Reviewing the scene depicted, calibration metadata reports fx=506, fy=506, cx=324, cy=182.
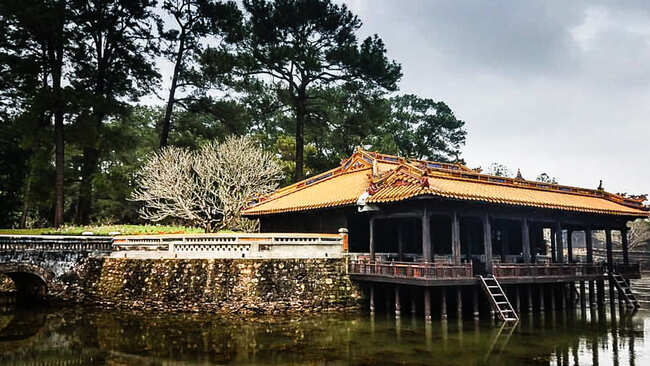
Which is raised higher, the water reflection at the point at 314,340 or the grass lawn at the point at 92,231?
the grass lawn at the point at 92,231

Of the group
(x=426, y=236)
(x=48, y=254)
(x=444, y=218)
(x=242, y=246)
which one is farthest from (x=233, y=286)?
(x=444, y=218)

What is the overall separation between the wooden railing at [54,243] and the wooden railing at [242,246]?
2.29 meters

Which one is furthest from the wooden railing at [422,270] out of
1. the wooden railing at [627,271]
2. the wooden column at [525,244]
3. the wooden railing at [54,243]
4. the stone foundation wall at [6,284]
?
the stone foundation wall at [6,284]

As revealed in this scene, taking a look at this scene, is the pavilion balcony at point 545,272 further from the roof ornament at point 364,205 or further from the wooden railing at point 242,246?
the wooden railing at point 242,246

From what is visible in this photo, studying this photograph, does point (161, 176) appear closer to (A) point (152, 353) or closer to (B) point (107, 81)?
(B) point (107, 81)

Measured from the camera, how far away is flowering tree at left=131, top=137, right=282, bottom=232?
30.6 meters

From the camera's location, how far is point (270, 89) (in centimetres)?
4344

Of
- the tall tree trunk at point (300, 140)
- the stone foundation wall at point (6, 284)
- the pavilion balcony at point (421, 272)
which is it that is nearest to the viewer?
the pavilion balcony at point (421, 272)

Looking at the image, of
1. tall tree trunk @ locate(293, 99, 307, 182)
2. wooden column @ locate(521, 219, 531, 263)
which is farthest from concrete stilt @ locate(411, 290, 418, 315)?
tall tree trunk @ locate(293, 99, 307, 182)

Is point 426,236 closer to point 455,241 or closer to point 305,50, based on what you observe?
point 455,241

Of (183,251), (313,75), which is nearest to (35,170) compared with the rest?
(183,251)

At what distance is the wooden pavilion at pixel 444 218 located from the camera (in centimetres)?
1931

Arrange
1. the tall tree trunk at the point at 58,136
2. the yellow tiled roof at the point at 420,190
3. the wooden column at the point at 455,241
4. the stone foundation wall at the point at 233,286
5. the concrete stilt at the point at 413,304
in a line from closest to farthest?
the wooden column at the point at 455,241, the yellow tiled roof at the point at 420,190, the concrete stilt at the point at 413,304, the stone foundation wall at the point at 233,286, the tall tree trunk at the point at 58,136

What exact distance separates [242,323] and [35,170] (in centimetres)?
2006
